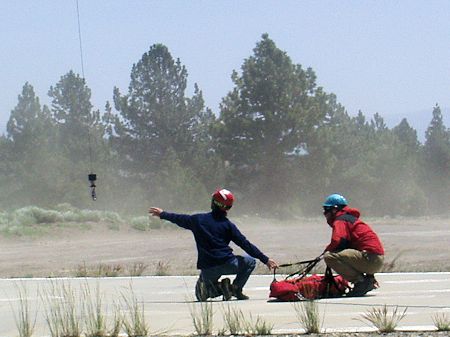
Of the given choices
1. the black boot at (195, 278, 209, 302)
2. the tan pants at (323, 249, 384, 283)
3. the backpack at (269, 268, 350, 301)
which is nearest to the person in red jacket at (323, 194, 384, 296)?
the tan pants at (323, 249, 384, 283)

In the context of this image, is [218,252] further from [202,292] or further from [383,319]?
[383,319]

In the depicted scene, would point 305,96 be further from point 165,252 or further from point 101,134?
point 165,252

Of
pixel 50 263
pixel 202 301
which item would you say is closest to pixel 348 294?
pixel 202 301

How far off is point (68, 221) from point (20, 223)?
192 centimetres

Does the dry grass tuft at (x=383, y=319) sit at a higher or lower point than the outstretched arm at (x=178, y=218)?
lower

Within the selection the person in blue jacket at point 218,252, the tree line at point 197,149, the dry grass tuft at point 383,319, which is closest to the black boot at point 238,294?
the person in blue jacket at point 218,252

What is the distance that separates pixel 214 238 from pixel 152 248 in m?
20.0

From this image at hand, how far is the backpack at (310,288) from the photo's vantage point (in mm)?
13375

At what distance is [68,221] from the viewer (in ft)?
138

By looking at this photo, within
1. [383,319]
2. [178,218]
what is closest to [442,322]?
[383,319]

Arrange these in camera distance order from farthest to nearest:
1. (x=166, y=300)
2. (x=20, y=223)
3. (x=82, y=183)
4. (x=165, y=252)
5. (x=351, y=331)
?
(x=82, y=183) < (x=20, y=223) < (x=165, y=252) < (x=166, y=300) < (x=351, y=331)

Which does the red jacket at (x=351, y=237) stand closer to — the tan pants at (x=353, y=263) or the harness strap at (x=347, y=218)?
the harness strap at (x=347, y=218)

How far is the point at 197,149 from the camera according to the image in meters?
69.7

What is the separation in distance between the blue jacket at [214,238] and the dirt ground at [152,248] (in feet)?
19.0
